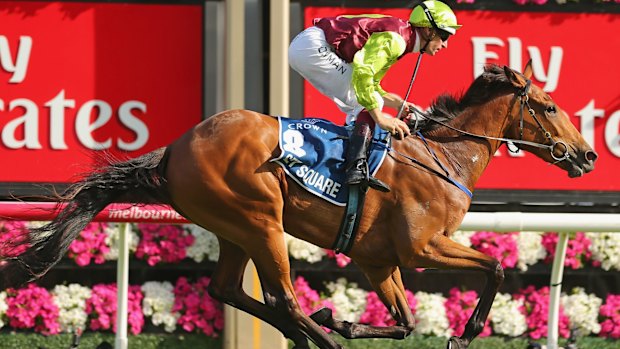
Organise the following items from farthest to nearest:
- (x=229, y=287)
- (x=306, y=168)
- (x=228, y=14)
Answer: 1. (x=228, y=14)
2. (x=229, y=287)
3. (x=306, y=168)

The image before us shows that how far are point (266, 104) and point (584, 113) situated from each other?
6.31 ft

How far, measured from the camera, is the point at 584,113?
6914 mm

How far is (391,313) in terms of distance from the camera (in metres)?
5.31

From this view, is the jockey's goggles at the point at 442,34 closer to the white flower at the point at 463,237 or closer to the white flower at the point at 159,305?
the white flower at the point at 463,237

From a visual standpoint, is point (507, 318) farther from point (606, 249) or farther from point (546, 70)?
point (546, 70)

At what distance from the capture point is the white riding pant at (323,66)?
16.9 ft

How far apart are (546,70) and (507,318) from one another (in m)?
1.51

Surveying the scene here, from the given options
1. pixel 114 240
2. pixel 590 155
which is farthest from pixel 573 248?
pixel 114 240

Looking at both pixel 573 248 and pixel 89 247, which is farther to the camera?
pixel 573 248

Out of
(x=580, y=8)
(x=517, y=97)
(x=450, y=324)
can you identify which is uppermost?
(x=580, y=8)

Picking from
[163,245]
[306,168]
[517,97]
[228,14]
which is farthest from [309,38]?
[163,245]

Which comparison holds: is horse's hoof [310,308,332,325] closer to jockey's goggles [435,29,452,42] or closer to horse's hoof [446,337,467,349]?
horse's hoof [446,337,467,349]

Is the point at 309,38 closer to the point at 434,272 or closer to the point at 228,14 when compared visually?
the point at 228,14

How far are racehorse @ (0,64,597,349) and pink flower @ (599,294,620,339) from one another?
1799mm
